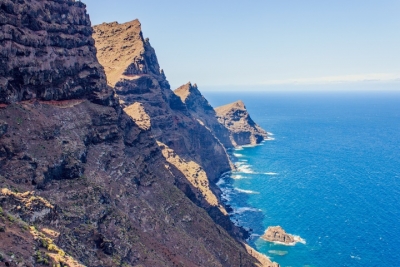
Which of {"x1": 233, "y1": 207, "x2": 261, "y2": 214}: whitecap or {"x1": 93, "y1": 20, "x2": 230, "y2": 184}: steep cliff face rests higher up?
{"x1": 93, "y1": 20, "x2": 230, "y2": 184}: steep cliff face

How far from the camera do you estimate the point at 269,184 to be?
191 meters

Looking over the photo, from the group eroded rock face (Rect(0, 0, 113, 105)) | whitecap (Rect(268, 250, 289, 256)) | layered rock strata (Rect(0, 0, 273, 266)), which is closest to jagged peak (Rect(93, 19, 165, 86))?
layered rock strata (Rect(0, 0, 273, 266))

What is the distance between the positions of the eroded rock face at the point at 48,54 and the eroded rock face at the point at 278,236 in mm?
77635

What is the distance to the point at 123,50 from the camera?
16562 cm

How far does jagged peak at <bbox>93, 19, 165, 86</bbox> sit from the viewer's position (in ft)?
506

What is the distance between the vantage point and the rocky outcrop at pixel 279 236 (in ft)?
431

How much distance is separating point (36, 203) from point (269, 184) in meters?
153

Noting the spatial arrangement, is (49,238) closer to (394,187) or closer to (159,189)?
(159,189)

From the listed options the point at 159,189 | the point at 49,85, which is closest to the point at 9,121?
the point at 49,85

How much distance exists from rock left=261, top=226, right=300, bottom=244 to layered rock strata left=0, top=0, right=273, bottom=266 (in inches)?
1322

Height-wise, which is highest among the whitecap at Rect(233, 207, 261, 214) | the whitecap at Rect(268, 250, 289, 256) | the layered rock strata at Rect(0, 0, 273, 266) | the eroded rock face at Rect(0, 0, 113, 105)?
the eroded rock face at Rect(0, 0, 113, 105)

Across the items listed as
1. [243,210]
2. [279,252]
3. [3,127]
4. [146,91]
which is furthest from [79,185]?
[243,210]

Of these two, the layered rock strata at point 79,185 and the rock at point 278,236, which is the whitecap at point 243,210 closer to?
the rock at point 278,236

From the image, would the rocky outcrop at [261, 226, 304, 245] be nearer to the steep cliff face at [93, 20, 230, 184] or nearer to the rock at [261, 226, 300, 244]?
the rock at [261, 226, 300, 244]
